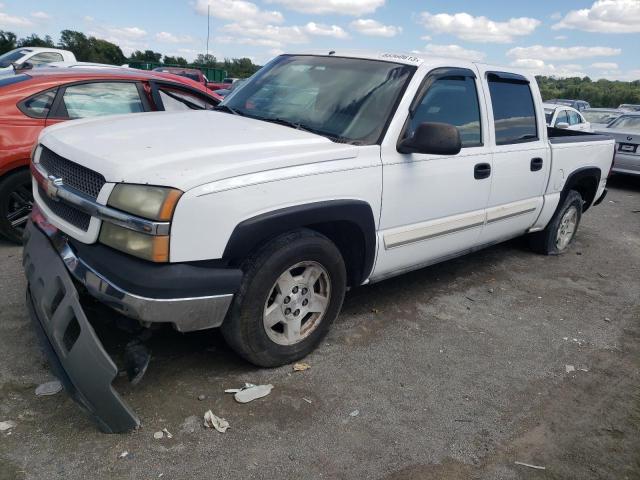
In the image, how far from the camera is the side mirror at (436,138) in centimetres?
334

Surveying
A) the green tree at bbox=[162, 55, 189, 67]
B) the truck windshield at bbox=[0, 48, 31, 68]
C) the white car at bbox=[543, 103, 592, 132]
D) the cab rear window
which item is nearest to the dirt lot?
the cab rear window

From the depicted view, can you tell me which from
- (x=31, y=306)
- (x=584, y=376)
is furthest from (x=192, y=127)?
(x=584, y=376)

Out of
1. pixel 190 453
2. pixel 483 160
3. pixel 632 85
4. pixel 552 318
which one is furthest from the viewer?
pixel 632 85

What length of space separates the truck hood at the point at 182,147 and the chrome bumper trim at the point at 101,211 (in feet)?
0.51

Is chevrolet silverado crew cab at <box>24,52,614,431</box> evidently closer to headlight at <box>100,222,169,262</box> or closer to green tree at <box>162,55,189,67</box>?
headlight at <box>100,222,169,262</box>

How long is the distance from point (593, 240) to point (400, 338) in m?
4.47

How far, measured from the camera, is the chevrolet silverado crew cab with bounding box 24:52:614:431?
8.57 feet

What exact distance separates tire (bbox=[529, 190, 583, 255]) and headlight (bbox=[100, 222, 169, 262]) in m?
4.60

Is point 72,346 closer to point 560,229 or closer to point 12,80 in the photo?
point 12,80

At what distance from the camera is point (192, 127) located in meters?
3.37

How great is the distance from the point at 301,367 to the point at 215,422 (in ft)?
2.39

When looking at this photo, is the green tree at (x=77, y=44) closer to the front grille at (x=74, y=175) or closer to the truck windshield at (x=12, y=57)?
the truck windshield at (x=12, y=57)

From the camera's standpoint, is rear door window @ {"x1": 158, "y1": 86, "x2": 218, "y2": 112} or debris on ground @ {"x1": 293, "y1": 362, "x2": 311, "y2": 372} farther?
rear door window @ {"x1": 158, "y1": 86, "x2": 218, "y2": 112}

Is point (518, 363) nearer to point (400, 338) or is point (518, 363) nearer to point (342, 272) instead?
point (400, 338)
